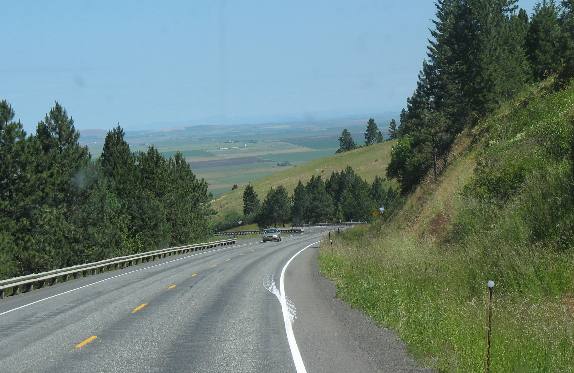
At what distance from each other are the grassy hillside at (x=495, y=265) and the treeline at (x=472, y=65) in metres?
21.4

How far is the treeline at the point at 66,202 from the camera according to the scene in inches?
2517

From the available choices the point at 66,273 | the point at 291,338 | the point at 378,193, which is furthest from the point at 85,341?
the point at 378,193

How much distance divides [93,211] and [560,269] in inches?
2460

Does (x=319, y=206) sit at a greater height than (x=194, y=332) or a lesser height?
greater

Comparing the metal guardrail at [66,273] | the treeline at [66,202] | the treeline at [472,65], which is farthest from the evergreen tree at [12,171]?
the treeline at [472,65]

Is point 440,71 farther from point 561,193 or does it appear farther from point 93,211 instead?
point 561,193

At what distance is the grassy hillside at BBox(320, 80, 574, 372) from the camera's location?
10906 mm

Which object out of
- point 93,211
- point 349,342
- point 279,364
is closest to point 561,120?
point 349,342

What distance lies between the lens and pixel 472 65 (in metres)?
58.2

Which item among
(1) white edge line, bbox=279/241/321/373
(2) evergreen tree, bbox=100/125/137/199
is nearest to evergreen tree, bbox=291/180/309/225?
(2) evergreen tree, bbox=100/125/137/199

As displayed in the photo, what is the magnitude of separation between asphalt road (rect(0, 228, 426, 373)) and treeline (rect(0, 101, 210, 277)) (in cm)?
3474

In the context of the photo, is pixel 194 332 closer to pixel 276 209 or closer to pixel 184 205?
pixel 184 205

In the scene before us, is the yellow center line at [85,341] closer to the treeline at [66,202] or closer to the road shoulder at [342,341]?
the road shoulder at [342,341]

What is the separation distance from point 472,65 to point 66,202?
131 feet
